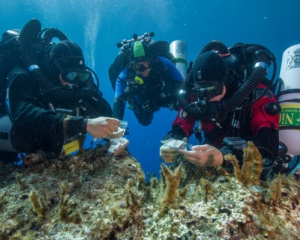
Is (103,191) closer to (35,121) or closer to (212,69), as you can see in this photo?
(35,121)

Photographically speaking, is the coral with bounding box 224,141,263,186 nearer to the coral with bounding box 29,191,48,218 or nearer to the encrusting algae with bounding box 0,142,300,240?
the encrusting algae with bounding box 0,142,300,240

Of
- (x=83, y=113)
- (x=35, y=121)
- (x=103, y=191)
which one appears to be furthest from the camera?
(x=83, y=113)

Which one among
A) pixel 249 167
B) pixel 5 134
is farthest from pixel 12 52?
pixel 249 167

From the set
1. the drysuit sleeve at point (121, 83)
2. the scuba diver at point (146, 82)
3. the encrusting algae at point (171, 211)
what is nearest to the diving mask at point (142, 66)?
the scuba diver at point (146, 82)

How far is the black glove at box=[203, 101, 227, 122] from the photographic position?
118 inches

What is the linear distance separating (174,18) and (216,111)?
56.7 metres

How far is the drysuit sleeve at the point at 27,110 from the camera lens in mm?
2885

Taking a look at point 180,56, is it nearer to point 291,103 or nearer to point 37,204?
point 291,103

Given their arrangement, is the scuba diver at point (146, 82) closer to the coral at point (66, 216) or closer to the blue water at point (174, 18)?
the coral at point (66, 216)

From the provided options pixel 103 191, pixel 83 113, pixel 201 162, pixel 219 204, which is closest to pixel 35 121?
pixel 83 113

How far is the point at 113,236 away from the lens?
154cm

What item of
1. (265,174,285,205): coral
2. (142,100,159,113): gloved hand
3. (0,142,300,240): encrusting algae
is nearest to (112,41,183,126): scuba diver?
(142,100,159,113): gloved hand

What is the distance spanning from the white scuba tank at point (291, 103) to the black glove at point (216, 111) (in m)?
0.95

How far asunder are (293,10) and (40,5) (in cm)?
5572
